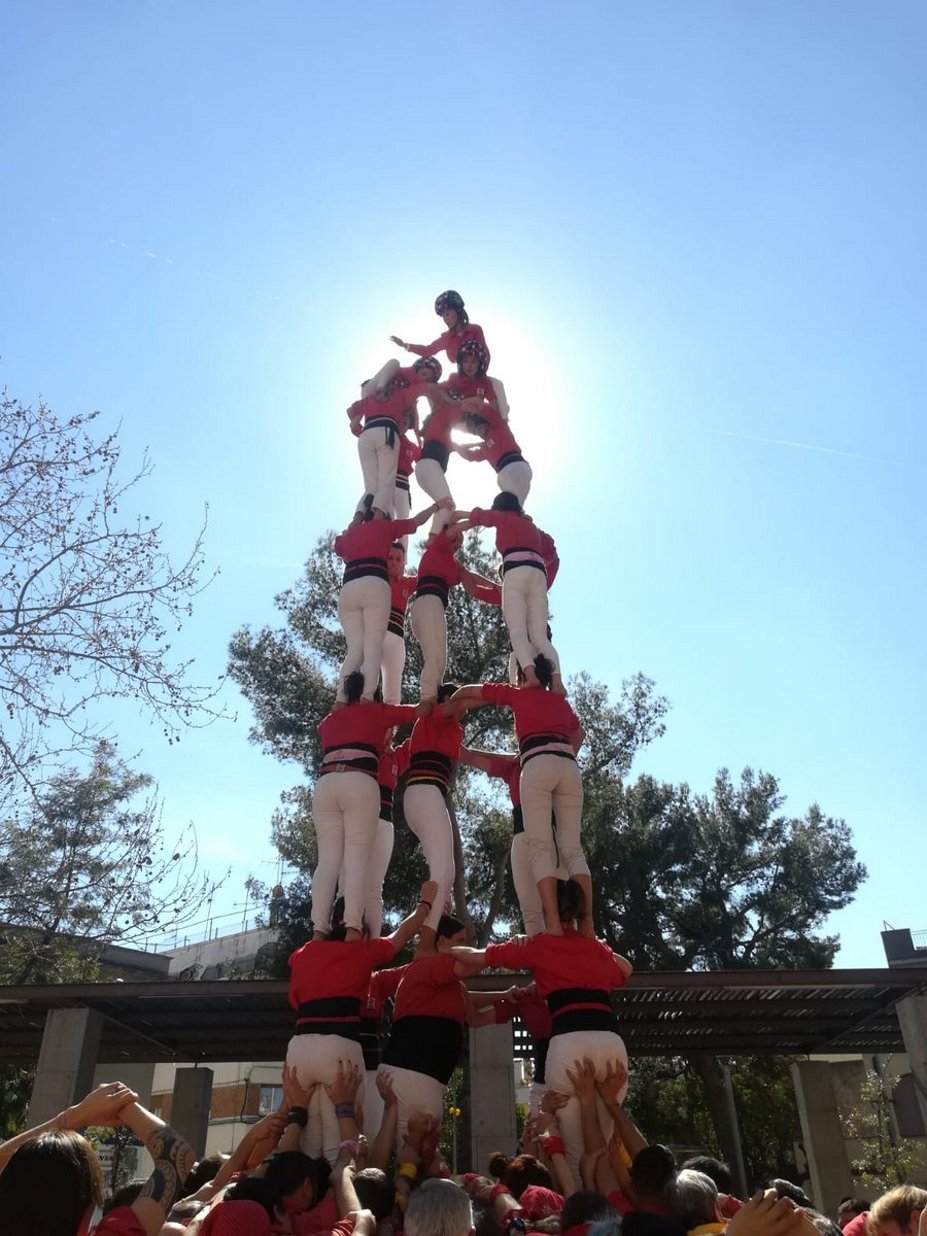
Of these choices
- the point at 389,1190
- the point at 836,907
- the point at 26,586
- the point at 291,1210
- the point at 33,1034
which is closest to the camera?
the point at 291,1210

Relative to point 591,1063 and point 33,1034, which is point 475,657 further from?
point 591,1063

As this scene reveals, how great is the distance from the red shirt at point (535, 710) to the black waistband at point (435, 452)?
3.28m

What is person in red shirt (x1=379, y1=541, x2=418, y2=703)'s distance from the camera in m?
8.93

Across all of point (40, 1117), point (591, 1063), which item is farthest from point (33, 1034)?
point (591, 1063)

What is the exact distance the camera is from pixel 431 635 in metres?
8.72

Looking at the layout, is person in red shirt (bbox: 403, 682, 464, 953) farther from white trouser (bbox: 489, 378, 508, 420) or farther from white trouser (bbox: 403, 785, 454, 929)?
white trouser (bbox: 489, 378, 508, 420)

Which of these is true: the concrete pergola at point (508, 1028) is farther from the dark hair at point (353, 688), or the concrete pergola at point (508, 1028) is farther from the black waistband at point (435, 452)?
the black waistband at point (435, 452)

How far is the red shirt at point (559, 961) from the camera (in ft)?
19.5

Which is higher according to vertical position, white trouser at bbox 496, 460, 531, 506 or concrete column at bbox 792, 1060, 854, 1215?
white trouser at bbox 496, 460, 531, 506

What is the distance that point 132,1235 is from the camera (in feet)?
9.28

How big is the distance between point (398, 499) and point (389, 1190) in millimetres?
6641

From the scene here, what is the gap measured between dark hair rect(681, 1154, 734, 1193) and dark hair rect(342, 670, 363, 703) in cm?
417

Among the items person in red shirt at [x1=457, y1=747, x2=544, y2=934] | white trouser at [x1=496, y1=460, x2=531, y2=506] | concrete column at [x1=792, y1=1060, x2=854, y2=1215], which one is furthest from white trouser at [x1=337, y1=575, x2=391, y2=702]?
concrete column at [x1=792, y1=1060, x2=854, y2=1215]

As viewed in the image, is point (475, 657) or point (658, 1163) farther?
point (475, 657)
